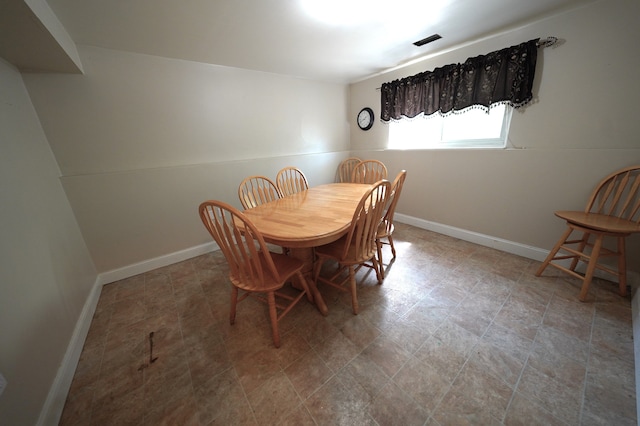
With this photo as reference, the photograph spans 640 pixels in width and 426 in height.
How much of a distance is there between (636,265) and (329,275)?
94.3 inches

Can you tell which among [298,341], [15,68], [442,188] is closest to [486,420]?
[298,341]

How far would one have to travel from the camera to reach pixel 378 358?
1227 millimetres

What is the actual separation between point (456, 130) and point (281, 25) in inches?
85.1

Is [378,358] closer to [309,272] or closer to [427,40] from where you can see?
[309,272]

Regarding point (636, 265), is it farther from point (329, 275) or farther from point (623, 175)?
point (329, 275)

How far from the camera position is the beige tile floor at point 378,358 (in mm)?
992

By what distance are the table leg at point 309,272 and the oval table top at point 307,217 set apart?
335 mm

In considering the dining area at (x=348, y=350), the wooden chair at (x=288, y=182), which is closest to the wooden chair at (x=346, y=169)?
the wooden chair at (x=288, y=182)

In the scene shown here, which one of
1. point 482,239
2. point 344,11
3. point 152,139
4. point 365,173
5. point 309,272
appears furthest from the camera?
point 365,173

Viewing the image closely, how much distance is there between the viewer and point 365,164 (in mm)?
2854

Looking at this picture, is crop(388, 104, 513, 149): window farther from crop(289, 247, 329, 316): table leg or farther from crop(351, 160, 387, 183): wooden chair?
crop(289, 247, 329, 316): table leg

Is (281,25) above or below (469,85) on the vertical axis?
above

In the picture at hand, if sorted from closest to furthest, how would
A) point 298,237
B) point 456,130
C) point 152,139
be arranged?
point 298,237 < point 152,139 < point 456,130

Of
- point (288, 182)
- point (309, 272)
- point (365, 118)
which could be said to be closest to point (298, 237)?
point (309, 272)
